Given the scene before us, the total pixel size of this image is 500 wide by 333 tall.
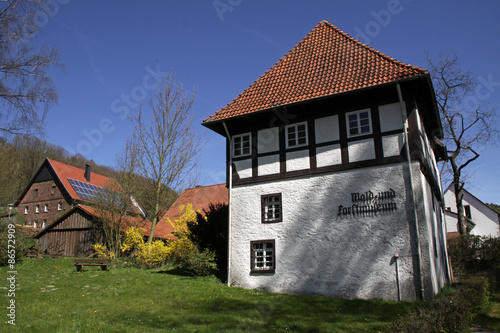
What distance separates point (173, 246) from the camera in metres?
20.5

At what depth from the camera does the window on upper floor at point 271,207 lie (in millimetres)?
15086

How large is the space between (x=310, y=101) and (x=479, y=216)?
42.6 metres

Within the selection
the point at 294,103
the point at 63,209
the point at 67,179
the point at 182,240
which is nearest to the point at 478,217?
the point at 182,240

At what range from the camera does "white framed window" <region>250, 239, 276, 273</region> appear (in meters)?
14.7

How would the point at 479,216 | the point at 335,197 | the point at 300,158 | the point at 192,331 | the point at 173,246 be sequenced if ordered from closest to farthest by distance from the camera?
1. the point at 192,331
2. the point at 335,197
3. the point at 300,158
4. the point at 173,246
5. the point at 479,216

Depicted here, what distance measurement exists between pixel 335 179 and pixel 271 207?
2.86 meters

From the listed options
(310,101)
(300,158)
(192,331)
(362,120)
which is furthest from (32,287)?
(362,120)

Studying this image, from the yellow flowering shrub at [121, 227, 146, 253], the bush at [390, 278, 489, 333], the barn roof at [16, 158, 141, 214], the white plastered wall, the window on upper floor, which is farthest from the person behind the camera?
the barn roof at [16, 158, 141, 214]

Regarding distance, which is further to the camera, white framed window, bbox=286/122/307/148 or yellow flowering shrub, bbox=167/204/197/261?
yellow flowering shrub, bbox=167/204/197/261

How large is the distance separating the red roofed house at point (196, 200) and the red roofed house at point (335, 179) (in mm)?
12551

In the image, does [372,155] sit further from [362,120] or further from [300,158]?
[300,158]

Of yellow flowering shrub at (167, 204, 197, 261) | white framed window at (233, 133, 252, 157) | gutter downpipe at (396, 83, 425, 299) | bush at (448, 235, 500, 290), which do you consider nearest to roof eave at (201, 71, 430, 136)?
gutter downpipe at (396, 83, 425, 299)

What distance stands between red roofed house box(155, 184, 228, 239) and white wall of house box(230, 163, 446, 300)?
42.1 feet

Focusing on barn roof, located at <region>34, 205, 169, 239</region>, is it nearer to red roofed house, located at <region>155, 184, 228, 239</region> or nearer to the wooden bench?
red roofed house, located at <region>155, 184, 228, 239</region>
